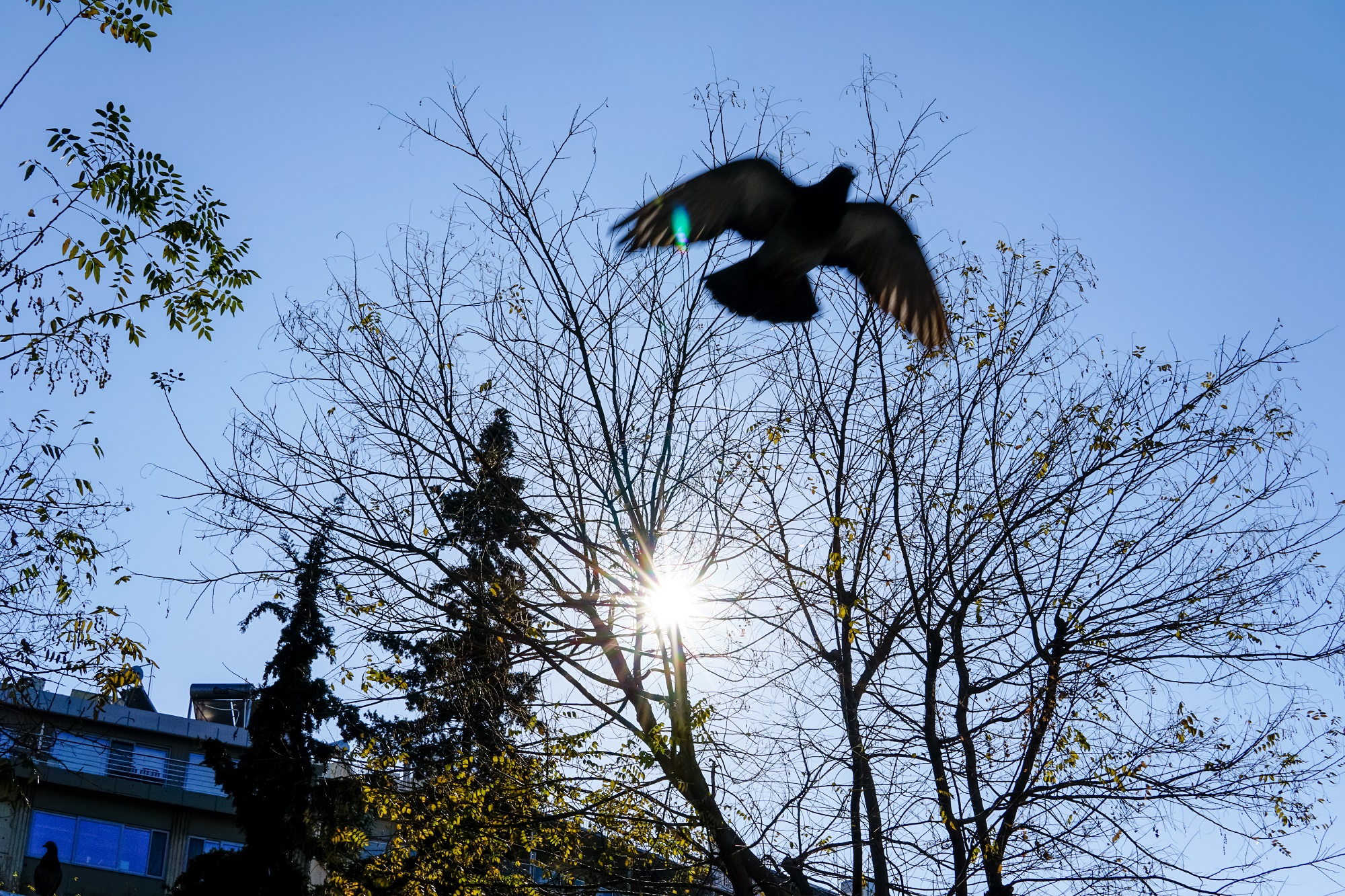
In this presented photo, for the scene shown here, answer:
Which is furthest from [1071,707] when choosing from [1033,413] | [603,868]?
[603,868]

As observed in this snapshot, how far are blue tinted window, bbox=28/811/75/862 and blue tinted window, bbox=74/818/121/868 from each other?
15 cm

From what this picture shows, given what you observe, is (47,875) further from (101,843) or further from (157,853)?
(157,853)

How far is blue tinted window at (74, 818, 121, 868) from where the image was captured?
23609mm

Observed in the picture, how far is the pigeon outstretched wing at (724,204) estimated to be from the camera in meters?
6.30

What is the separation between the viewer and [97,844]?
78.3 ft

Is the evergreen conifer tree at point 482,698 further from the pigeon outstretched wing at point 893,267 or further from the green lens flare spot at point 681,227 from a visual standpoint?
the pigeon outstretched wing at point 893,267

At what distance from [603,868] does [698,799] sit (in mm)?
860

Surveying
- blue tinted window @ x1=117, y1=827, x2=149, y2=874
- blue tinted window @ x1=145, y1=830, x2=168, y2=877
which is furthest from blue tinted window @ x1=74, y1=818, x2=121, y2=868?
blue tinted window @ x1=145, y1=830, x2=168, y2=877

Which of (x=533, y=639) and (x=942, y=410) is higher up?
(x=942, y=410)

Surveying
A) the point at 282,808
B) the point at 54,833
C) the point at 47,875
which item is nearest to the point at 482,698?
the point at 282,808

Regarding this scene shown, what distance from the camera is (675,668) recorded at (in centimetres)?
525

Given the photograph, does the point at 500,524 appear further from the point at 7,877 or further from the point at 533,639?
the point at 7,877

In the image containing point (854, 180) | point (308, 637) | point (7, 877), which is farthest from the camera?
point (7, 877)

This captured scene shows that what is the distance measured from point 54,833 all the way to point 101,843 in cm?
99
